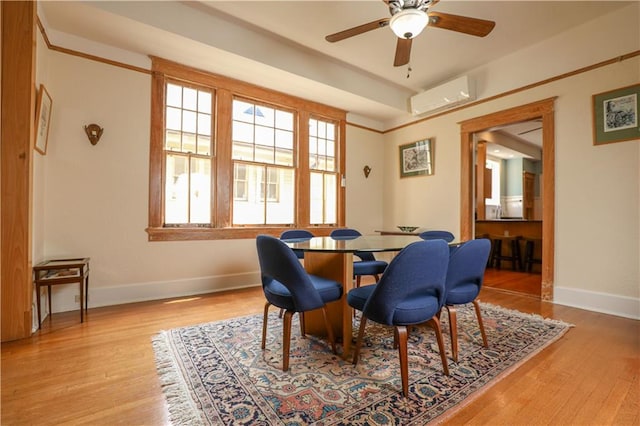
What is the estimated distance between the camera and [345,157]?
205 inches

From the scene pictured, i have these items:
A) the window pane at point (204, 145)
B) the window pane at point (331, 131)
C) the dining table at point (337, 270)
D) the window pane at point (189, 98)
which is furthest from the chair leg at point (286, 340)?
the window pane at point (331, 131)

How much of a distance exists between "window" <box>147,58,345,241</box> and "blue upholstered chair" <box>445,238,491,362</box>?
9.31ft

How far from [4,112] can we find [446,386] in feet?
12.1

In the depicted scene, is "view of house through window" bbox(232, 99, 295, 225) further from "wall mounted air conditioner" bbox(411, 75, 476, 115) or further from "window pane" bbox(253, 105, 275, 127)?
"wall mounted air conditioner" bbox(411, 75, 476, 115)

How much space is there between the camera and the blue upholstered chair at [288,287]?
1688mm

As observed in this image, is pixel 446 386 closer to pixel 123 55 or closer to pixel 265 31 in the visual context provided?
pixel 265 31

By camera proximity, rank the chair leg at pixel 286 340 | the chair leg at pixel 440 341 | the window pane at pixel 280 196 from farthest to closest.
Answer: the window pane at pixel 280 196 < the chair leg at pixel 286 340 < the chair leg at pixel 440 341

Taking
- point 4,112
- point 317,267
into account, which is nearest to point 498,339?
point 317,267

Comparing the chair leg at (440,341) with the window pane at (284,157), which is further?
the window pane at (284,157)

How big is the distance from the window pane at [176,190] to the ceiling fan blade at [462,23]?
3140mm

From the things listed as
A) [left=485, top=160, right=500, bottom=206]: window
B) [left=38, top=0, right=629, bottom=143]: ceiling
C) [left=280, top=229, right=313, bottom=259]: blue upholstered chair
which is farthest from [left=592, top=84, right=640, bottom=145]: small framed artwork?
[left=485, top=160, right=500, bottom=206]: window

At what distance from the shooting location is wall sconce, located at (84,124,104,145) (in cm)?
306

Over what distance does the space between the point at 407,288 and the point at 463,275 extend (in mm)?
702

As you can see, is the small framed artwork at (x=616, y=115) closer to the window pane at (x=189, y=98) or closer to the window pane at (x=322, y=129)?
the window pane at (x=322, y=129)
